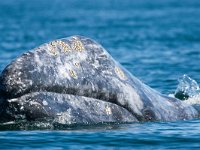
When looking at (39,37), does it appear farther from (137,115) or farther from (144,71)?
(137,115)

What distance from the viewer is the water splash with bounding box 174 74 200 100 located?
56.6ft

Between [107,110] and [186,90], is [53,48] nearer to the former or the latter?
[107,110]

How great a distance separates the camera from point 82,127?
12844 mm

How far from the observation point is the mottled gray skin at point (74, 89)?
12.4 m

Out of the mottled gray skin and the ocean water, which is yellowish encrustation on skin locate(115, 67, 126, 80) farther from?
the ocean water

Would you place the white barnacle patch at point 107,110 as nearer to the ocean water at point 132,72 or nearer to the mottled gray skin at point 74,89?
the mottled gray skin at point 74,89

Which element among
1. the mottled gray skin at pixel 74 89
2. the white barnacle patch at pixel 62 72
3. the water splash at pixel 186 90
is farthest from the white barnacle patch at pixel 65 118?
the water splash at pixel 186 90

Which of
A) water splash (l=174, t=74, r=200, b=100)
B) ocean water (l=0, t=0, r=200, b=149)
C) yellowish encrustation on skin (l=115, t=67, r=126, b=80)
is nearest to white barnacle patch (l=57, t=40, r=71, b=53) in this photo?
yellowish encrustation on skin (l=115, t=67, r=126, b=80)

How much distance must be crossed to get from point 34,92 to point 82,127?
2.86 ft

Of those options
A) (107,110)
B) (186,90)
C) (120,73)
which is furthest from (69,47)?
(186,90)

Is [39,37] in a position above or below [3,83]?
above

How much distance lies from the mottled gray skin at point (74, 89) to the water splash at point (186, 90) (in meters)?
3.11

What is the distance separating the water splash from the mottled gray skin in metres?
3.11

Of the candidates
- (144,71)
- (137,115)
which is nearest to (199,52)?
(144,71)
